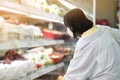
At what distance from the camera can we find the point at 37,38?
2.98 meters

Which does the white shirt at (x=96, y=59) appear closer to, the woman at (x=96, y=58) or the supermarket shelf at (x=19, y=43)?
the woman at (x=96, y=58)

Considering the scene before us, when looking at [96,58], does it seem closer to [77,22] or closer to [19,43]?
[77,22]

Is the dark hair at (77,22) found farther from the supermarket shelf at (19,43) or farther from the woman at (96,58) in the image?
the supermarket shelf at (19,43)

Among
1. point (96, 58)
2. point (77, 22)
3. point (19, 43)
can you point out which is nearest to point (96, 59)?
point (96, 58)

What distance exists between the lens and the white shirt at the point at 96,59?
197 cm

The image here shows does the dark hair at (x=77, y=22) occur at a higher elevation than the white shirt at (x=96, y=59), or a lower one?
higher

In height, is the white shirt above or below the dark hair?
below

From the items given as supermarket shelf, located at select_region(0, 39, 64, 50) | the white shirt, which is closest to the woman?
the white shirt

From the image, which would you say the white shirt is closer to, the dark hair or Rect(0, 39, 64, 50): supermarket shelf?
the dark hair

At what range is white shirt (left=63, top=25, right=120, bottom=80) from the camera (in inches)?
77.7

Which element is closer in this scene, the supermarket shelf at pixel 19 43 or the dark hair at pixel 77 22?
the supermarket shelf at pixel 19 43

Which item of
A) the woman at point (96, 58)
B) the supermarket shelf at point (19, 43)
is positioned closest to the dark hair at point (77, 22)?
the woman at point (96, 58)

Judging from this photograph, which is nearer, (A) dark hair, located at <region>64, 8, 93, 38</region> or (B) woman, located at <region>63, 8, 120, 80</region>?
(B) woman, located at <region>63, 8, 120, 80</region>

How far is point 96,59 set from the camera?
2.00 meters
